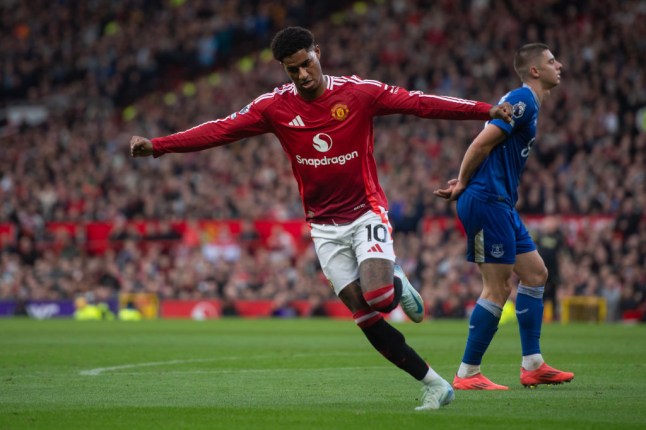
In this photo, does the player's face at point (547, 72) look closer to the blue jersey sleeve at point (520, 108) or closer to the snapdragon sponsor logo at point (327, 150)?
the blue jersey sleeve at point (520, 108)

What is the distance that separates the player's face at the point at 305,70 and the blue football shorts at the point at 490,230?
2046 millimetres

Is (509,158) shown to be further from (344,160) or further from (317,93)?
(317,93)

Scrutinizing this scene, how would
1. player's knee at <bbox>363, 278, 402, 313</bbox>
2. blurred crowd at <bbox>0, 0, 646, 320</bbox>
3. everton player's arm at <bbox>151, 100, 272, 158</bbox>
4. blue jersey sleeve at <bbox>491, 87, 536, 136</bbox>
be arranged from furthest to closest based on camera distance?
blurred crowd at <bbox>0, 0, 646, 320</bbox>, blue jersey sleeve at <bbox>491, 87, 536, 136</bbox>, everton player's arm at <bbox>151, 100, 272, 158</bbox>, player's knee at <bbox>363, 278, 402, 313</bbox>

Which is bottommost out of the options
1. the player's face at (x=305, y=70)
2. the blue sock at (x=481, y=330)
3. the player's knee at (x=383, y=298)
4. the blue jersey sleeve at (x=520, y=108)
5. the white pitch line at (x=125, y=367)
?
the white pitch line at (x=125, y=367)

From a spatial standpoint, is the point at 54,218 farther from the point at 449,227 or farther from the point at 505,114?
the point at 505,114

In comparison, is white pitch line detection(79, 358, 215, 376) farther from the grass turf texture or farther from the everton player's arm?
the everton player's arm

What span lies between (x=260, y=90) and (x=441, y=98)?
2832 centimetres

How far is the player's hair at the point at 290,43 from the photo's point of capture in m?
8.03

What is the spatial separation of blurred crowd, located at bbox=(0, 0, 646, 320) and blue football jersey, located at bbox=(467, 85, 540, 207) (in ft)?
42.2

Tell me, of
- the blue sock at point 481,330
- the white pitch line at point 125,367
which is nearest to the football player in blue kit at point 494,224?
the blue sock at point 481,330

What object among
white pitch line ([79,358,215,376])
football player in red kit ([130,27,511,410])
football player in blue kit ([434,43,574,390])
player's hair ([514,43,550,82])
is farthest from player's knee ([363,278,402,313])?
white pitch line ([79,358,215,376])

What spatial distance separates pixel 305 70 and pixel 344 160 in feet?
2.34

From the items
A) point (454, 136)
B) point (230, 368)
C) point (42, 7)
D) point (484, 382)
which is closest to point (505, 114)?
point (484, 382)

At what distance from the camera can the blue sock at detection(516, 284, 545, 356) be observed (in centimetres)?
973
